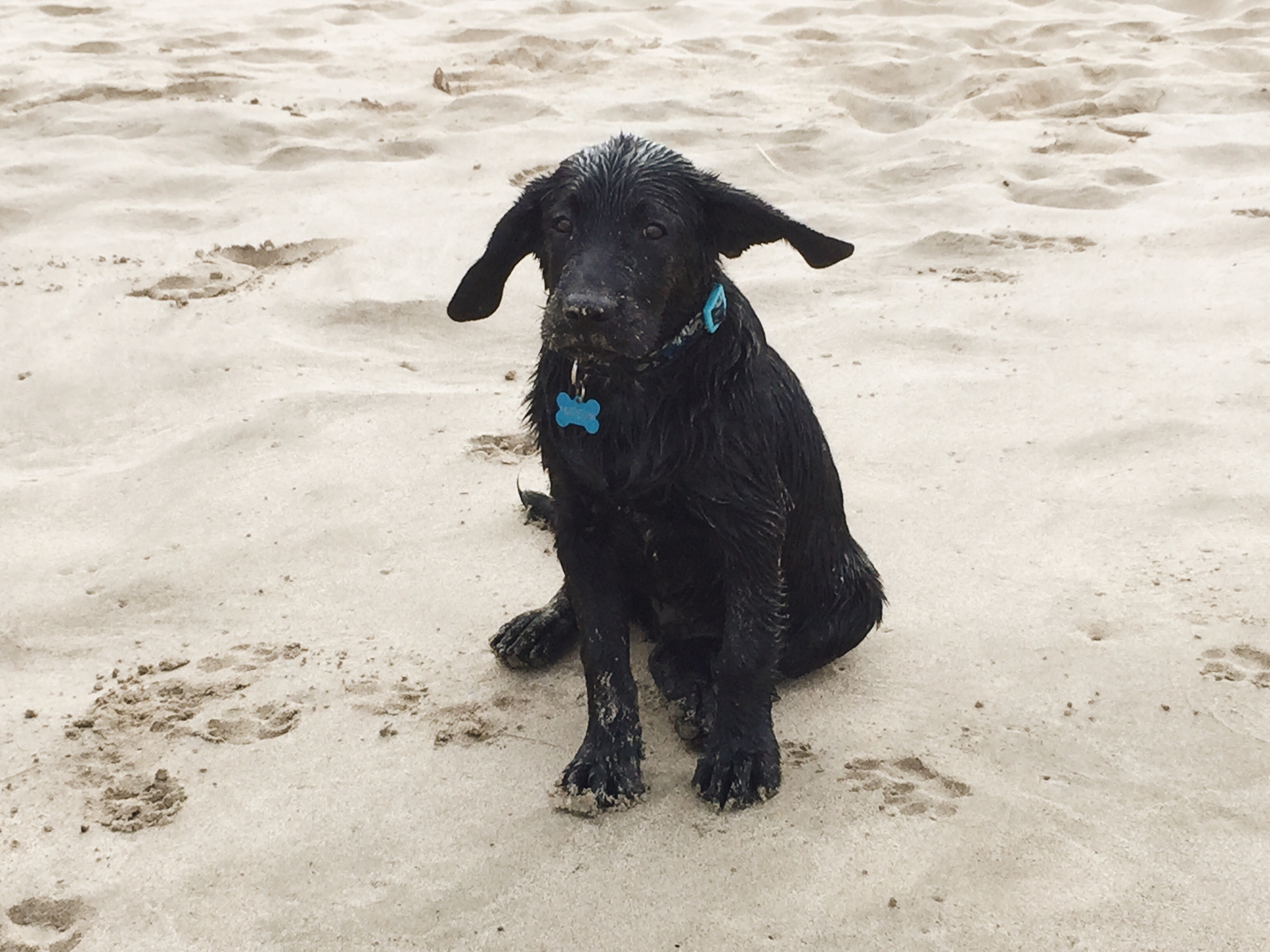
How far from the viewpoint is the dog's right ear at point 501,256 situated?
276 centimetres

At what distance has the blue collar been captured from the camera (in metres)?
2.62

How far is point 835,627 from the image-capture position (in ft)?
9.95

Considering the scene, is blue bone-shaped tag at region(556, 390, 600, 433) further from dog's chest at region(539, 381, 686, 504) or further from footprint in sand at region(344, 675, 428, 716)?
footprint in sand at region(344, 675, 428, 716)

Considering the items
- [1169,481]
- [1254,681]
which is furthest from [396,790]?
[1169,481]

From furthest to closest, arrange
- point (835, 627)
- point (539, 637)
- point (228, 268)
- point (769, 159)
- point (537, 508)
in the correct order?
point (769, 159), point (228, 268), point (537, 508), point (539, 637), point (835, 627)

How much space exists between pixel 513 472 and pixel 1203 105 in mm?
5217

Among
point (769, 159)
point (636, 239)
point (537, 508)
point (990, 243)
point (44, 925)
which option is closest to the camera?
point (44, 925)

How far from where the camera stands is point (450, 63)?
779 cm

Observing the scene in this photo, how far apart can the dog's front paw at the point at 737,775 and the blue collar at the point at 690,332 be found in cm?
87

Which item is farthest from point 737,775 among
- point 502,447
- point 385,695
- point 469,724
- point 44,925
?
point 502,447

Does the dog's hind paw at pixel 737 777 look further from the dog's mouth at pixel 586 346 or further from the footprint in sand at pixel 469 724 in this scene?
the dog's mouth at pixel 586 346

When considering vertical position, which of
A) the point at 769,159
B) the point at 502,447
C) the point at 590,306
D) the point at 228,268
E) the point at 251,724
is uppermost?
the point at 590,306

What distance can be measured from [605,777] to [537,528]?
4.13 feet

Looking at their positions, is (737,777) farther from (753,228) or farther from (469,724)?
(753,228)
